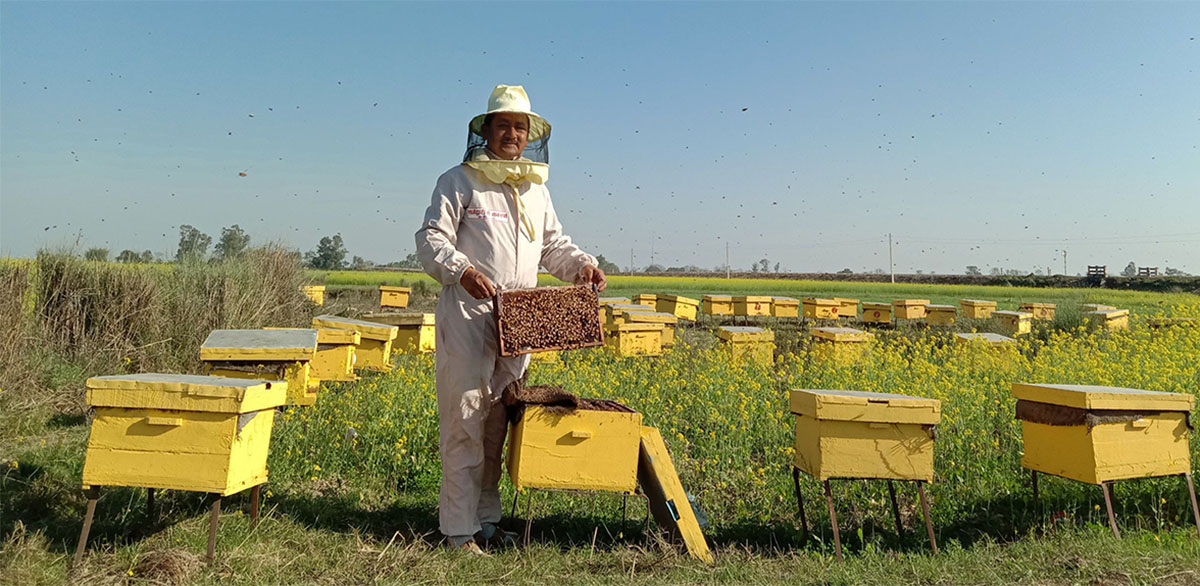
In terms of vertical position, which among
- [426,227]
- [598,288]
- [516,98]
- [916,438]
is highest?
[516,98]

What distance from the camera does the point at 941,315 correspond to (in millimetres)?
17562

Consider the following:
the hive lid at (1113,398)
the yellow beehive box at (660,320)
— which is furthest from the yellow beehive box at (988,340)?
the hive lid at (1113,398)

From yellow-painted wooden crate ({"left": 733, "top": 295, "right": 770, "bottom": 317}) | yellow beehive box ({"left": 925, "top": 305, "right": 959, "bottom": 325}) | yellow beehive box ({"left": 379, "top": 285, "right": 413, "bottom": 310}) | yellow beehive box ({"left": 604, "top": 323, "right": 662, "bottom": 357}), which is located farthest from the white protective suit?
yellow beehive box ({"left": 925, "top": 305, "right": 959, "bottom": 325})

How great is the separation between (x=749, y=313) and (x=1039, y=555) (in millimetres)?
14998

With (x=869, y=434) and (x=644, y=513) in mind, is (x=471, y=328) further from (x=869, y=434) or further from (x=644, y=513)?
(x=869, y=434)

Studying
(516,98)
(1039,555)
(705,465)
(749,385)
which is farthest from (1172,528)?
(516,98)

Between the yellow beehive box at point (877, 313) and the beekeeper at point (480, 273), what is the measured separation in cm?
1685

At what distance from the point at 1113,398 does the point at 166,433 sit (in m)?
5.14

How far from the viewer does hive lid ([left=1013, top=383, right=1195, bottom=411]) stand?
13.7 feet

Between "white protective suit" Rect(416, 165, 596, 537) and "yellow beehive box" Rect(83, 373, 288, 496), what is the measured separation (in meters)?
1.08

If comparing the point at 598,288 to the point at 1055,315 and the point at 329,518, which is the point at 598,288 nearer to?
the point at 329,518

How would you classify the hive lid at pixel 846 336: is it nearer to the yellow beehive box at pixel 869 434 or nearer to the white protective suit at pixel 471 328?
the yellow beehive box at pixel 869 434

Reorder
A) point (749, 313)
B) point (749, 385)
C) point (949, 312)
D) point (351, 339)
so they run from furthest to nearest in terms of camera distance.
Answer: point (749, 313), point (949, 312), point (749, 385), point (351, 339)

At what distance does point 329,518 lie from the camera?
462 cm
